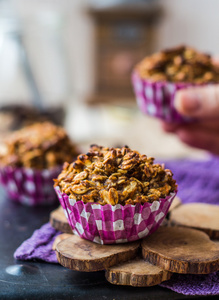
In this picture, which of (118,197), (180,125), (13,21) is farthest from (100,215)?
(13,21)

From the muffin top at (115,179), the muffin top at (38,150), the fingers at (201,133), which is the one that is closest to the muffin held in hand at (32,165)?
the muffin top at (38,150)

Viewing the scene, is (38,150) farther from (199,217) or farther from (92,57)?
(92,57)

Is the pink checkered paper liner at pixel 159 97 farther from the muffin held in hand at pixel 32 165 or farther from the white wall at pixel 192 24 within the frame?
the white wall at pixel 192 24

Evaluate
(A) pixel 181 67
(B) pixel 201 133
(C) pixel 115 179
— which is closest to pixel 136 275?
(C) pixel 115 179

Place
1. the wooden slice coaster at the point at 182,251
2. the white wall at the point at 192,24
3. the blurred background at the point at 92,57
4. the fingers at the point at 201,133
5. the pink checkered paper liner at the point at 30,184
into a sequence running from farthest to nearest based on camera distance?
the white wall at the point at 192,24, the blurred background at the point at 92,57, the fingers at the point at 201,133, the pink checkered paper liner at the point at 30,184, the wooden slice coaster at the point at 182,251

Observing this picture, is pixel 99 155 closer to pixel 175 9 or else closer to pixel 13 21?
pixel 13 21

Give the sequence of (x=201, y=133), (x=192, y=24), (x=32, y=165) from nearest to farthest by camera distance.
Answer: (x=32, y=165) < (x=201, y=133) < (x=192, y=24)
